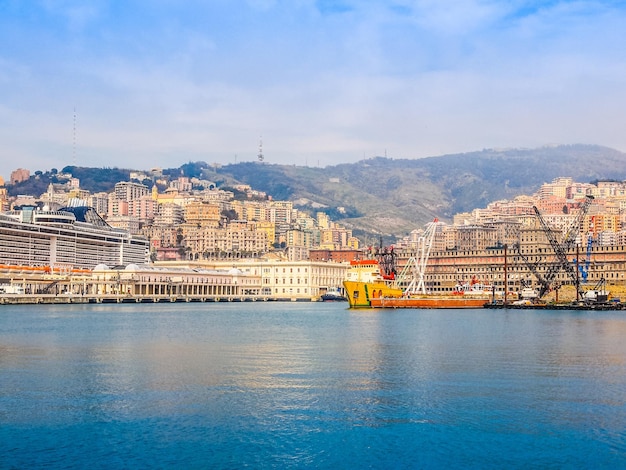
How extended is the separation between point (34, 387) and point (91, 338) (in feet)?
54.5

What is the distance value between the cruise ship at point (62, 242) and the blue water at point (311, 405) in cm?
7663

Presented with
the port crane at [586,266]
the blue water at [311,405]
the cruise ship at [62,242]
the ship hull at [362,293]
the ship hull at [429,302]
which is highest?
the cruise ship at [62,242]

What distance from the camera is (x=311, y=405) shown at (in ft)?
70.5

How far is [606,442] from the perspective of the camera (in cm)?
1808

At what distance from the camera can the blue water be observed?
17250 mm

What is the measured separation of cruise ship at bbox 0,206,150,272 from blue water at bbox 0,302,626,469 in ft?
251

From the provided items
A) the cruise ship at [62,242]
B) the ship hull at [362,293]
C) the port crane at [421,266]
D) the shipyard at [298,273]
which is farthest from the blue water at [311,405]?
the cruise ship at [62,242]

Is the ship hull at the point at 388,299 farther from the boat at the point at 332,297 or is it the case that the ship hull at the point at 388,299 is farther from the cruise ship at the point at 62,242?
the cruise ship at the point at 62,242

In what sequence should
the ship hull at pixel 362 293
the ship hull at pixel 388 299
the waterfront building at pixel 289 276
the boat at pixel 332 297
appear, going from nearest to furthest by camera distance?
1. the ship hull at pixel 362 293
2. the ship hull at pixel 388 299
3. the boat at pixel 332 297
4. the waterfront building at pixel 289 276

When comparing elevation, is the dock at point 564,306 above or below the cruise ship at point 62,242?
below

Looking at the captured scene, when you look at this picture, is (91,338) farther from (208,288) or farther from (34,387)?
(208,288)

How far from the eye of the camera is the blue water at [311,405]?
17250 millimetres

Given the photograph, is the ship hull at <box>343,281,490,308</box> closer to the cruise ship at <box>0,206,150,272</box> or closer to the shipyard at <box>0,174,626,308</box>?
the shipyard at <box>0,174,626,308</box>

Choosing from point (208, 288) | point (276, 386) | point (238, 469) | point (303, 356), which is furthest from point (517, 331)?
point (208, 288)
